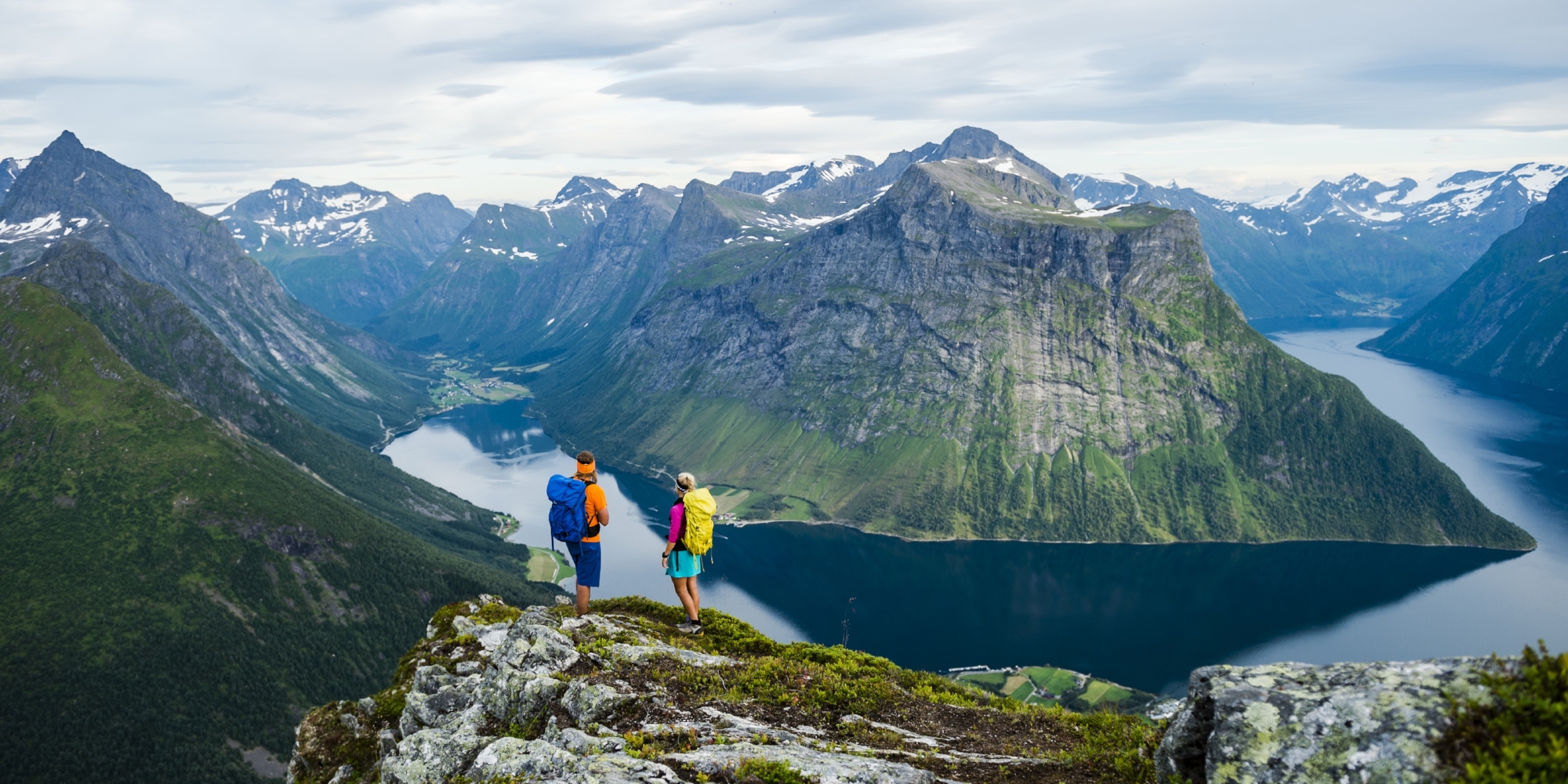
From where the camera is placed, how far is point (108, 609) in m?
169

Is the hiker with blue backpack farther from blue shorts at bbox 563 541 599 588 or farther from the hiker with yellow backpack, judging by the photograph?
the hiker with yellow backpack

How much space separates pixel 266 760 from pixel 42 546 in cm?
7650

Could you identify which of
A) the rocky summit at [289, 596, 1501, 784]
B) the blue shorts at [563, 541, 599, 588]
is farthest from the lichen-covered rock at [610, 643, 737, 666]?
the blue shorts at [563, 541, 599, 588]

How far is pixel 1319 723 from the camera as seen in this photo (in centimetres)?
1273

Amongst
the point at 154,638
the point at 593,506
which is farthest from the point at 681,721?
the point at 154,638

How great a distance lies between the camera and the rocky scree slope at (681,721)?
61.3ft

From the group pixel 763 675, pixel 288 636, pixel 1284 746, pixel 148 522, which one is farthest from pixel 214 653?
pixel 1284 746

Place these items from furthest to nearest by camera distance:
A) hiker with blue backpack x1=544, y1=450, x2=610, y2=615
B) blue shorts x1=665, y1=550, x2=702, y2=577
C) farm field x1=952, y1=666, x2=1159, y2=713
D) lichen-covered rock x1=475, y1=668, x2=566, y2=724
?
farm field x1=952, y1=666, x2=1159, y2=713, hiker with blue backpack x1=544, y1=450, x2=610, y2=615, blue shorts x1=665, y1=550, x2=702, y2=577, lichen-covered rock x1=475, y1=668, x2=566, y2=724

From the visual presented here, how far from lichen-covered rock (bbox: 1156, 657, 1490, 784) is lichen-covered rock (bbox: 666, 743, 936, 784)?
5473mm

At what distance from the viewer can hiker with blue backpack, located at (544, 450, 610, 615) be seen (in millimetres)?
28531

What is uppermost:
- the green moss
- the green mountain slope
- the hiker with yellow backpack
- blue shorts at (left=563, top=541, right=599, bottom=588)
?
the green moss

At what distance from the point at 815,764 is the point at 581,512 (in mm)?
13595

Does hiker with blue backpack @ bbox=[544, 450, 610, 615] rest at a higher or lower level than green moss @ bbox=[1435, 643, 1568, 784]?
lower

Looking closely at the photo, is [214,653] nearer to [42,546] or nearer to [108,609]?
[108,609]
